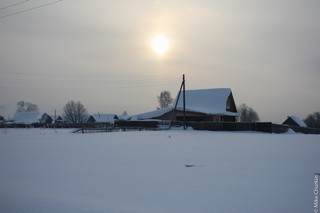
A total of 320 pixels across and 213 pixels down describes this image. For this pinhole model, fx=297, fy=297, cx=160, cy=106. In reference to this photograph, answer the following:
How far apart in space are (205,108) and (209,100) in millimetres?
3022

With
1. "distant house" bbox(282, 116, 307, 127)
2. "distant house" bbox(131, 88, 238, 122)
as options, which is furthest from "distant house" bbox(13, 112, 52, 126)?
"distant house" bbox(282, 116, 307, 127)

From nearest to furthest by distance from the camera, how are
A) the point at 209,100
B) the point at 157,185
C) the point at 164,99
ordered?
the point at 157,185, the point at 209,100, the point at 164,99

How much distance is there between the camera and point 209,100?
2323 inches

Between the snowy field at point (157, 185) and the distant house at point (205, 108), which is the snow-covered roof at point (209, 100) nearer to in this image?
the distant house at point (205, 108)

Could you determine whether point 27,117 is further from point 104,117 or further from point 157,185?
point 157,185

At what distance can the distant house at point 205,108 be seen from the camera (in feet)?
174

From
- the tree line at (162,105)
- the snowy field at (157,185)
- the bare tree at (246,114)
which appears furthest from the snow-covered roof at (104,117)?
the snowy field at (157,185)

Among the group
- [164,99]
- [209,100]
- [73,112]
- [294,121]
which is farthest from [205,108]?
[73,112]

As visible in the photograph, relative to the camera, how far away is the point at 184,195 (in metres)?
6.26

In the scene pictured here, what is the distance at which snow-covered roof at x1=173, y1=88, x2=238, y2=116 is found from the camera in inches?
2210

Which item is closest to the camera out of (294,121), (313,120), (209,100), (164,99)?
(209,100)

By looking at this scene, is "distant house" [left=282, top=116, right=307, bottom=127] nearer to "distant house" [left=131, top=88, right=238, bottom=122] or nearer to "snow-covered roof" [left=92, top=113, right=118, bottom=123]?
"distant house" [left=131, top=88, right=238, bottom=122]

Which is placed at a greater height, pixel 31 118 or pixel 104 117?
pixel 104 117

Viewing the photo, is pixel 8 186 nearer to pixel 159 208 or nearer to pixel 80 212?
pixel 80 212
